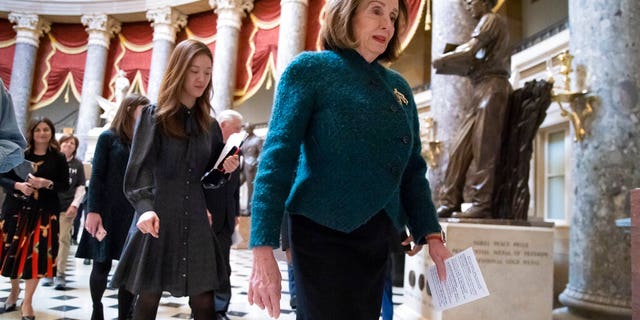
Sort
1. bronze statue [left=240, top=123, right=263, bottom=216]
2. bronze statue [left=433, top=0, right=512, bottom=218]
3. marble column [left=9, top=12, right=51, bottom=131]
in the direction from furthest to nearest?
marble column [left=9, top=12, right=51, bottom=131] < bronze statue [left=240, top=123, right=263, bottom=216] < bronze statue [left=433, top=0, right=512, bottom=218]

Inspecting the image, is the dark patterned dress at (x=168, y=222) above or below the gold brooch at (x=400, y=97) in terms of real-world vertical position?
below

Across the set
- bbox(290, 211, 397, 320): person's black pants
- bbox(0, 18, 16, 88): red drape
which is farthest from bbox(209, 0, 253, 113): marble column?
bbox(290, 211, 397, 320): person's black pants

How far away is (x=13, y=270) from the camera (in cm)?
391

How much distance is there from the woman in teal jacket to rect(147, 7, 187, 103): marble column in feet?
53.0

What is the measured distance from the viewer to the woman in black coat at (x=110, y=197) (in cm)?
331

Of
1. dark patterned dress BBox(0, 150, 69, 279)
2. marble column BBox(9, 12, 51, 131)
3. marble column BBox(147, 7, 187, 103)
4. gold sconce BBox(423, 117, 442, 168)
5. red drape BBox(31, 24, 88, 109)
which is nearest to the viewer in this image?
dark patterned dress BBox(0, 150, 69, 279)

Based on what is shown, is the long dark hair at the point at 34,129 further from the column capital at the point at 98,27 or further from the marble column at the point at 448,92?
the column capital at the point at 98,27

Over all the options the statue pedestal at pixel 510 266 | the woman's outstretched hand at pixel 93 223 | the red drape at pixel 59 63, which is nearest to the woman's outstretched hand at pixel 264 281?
the woman's outstretched hand at pixel 93 223

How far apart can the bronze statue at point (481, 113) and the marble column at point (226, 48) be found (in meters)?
10.7

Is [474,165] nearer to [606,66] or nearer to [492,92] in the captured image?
[492,92]

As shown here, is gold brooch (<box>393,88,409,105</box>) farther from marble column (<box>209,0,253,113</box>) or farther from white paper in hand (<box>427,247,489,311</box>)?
marble column (<box>209,0,253,113</box>)

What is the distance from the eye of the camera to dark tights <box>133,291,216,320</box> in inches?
Result: 87.0

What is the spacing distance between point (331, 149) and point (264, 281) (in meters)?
0.37

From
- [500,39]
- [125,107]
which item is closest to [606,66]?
[500,39]
